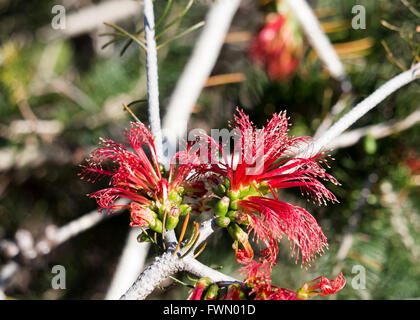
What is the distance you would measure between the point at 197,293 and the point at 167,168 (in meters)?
0.19

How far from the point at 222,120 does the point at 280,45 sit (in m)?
0.30

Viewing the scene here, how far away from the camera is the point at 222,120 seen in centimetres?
120

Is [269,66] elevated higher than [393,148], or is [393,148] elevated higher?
[269,66]

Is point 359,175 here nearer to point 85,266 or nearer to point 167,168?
point 167,168

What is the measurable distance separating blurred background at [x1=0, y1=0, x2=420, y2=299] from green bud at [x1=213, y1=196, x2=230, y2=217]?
36 centimetres

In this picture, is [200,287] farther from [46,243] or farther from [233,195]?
[46,243]

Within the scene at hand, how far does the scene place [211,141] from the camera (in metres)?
0.63

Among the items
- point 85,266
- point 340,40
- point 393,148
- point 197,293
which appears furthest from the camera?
point 85,266

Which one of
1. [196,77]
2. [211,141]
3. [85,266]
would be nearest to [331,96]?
[196,77]

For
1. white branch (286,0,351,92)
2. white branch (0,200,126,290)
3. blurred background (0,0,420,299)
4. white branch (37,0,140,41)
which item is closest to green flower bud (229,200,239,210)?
blurred background (0,0,420,299)

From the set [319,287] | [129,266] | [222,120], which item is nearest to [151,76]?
[319,287]

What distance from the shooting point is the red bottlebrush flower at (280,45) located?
1.23m

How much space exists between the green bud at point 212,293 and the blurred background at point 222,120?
1.25ft
